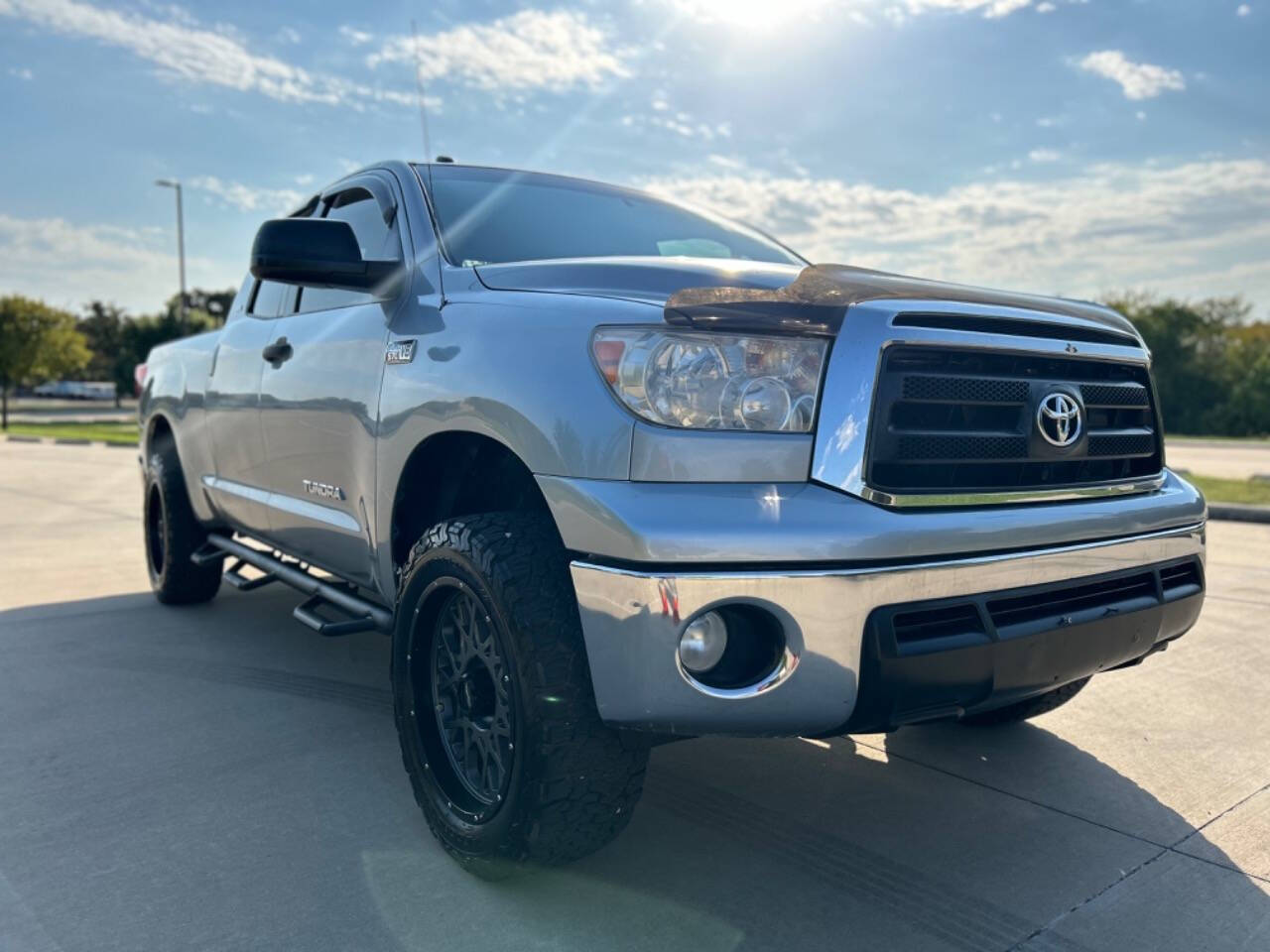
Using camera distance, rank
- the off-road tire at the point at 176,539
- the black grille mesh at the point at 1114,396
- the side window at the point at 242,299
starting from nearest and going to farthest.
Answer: the black grille mesh at the point at 1114,396, the side window at the point at 242,299, the off-road tire at the point at 176,539

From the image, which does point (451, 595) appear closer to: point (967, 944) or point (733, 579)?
point (733, 579)

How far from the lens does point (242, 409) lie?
4.11 metres

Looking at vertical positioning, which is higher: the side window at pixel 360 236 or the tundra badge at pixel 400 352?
the side window at pixel 360 236

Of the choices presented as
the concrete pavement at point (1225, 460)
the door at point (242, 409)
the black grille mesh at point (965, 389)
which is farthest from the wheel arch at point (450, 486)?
the concrete pavement at point (1225, 460)

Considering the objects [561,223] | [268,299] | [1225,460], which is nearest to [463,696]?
[561,223]

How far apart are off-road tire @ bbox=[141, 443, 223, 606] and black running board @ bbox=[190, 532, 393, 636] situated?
0.16 meters

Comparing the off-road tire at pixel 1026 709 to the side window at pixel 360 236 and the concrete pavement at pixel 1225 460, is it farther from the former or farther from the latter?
the concrete pavement at pixel 1225 460

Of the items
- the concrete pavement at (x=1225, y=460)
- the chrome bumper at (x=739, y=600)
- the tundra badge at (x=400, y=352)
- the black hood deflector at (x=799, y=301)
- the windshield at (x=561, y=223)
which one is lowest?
the concrete pavement at (x=1225, y=460)

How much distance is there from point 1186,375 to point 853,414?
4522 centimetres

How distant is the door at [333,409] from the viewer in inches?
121

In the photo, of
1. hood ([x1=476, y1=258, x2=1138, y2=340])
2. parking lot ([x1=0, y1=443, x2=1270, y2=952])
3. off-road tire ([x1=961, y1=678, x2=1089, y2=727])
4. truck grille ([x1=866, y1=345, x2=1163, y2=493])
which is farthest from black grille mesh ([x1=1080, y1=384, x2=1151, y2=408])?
parking lot ([x1=0, y1=443, x2=1270, y2=952])

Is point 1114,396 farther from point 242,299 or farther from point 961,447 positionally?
point 242,299

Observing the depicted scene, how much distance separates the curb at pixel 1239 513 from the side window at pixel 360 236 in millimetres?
8075

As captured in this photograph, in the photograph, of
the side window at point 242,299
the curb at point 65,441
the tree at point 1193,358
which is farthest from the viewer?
the tree at point 1193,358
